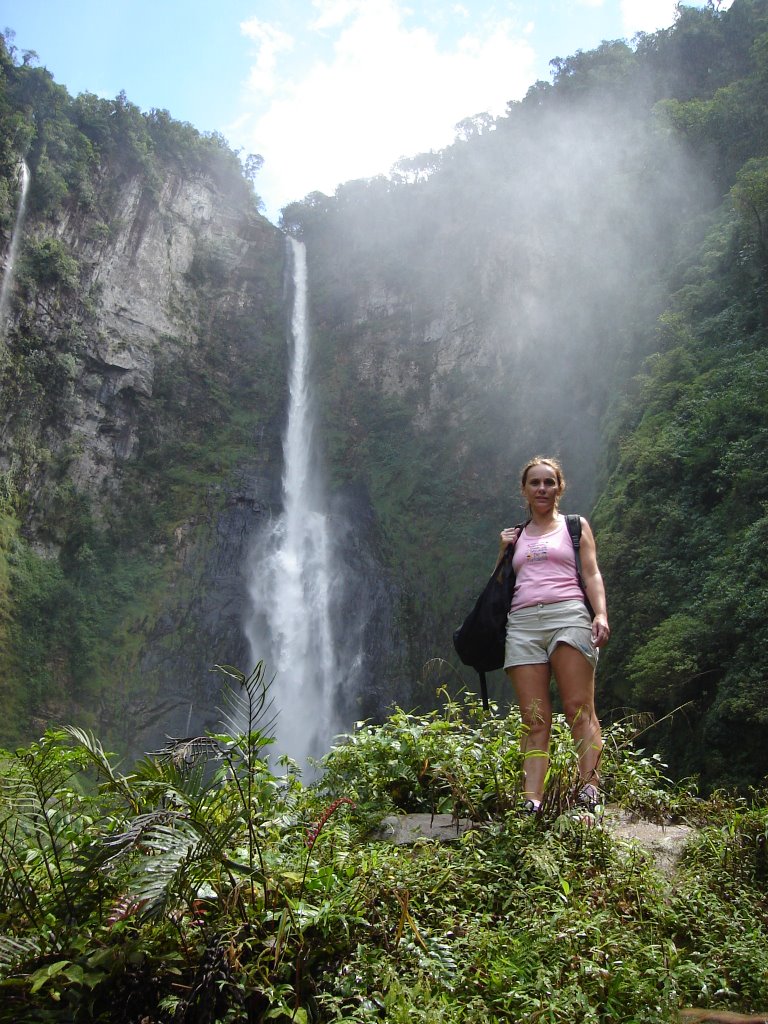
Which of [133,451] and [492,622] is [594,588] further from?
[133,451]

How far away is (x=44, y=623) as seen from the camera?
19844 mm

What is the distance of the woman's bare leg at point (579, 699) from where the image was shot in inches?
106

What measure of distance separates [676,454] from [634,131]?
1804cm

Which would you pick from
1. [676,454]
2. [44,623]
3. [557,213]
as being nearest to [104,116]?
[557,213]

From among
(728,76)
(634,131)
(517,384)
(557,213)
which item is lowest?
(517,384)

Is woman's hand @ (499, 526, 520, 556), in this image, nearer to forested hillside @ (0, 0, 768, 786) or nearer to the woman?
the woman

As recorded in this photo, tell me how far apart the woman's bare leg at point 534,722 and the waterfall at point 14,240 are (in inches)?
905

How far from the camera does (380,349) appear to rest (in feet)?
90.8

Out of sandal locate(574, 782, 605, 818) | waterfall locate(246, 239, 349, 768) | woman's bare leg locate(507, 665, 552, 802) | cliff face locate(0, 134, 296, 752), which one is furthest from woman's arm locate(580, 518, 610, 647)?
cliff face locate(0, 134, 296, 752)

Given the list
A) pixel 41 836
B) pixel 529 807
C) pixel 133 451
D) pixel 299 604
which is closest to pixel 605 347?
pixel 299 604

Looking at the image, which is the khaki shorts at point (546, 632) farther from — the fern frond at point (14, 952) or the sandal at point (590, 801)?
the fern frond at point (14, 952)

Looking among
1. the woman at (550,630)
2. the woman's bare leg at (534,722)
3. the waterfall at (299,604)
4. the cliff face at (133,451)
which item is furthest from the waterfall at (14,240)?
the woman's bare leg at (534,722)

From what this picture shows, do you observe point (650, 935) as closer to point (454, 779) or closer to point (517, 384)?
point (454, 779)

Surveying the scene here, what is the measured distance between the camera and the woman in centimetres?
266
